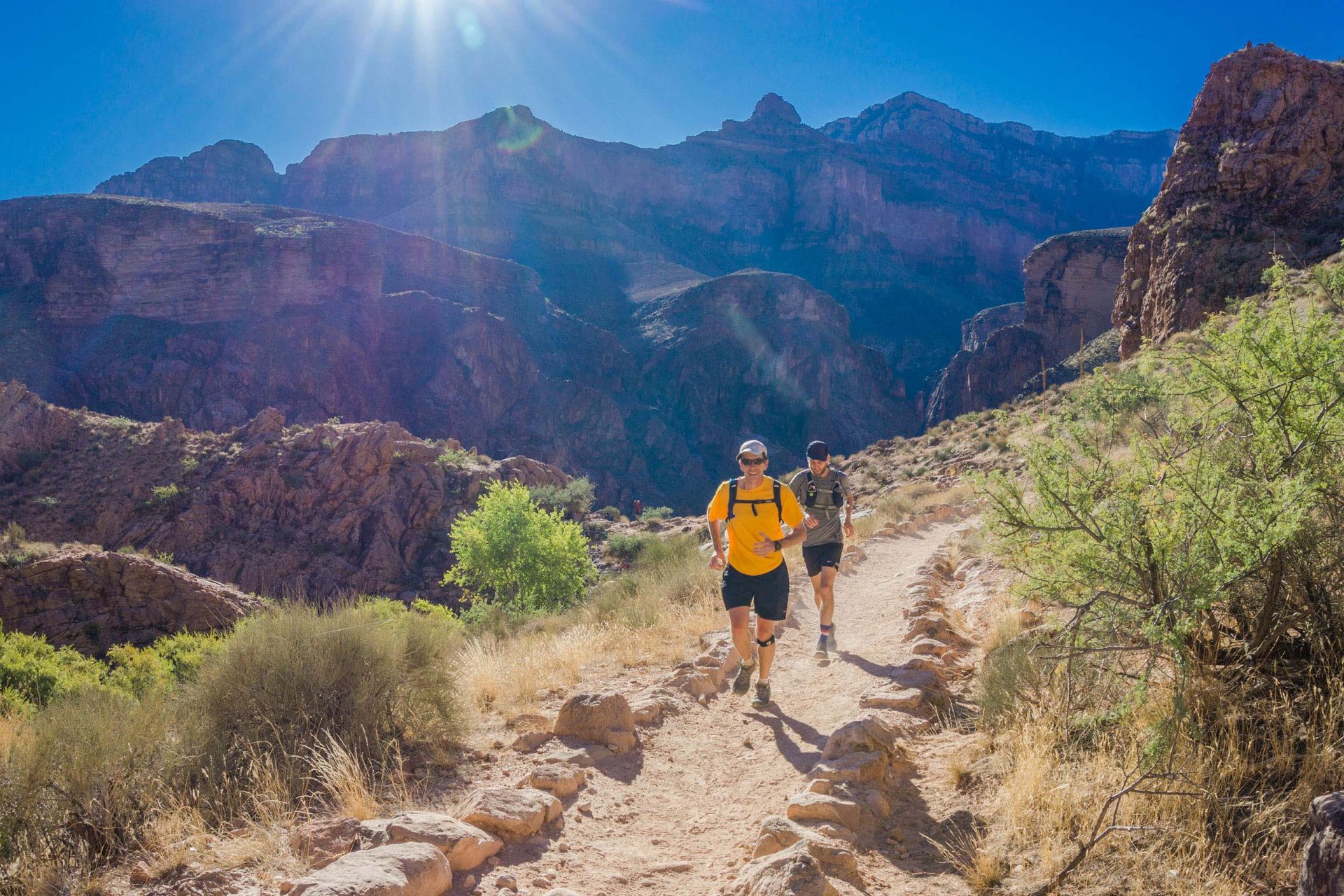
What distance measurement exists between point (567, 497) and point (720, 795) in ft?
95.4

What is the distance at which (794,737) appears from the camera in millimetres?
5375

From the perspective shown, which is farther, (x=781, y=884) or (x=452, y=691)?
(x=452, y=691)

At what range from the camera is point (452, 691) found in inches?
214

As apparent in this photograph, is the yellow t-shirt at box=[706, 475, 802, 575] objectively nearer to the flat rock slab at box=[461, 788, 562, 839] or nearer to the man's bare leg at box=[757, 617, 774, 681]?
the man's bare leg at box=[757, 617, 774, 681]

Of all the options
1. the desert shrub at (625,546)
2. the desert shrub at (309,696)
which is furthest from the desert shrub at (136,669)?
the desert shrub at (625,546)

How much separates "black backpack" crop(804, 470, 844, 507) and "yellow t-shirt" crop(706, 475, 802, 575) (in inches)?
68.8

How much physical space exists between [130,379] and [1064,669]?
7916 centimetres

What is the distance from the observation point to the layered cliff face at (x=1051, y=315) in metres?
69.3

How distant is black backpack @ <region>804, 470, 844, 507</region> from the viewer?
24.5 ft

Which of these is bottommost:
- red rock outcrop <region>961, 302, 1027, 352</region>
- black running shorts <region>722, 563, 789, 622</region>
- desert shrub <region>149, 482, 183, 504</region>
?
black running shorts <region>722, 563, 789, 622</region>

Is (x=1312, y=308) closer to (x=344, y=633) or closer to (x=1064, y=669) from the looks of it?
(x=1064, y=669)

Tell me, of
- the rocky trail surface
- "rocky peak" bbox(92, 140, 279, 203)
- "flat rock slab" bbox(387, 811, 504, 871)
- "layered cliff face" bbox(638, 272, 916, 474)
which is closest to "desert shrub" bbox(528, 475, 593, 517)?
the rocky trail surface

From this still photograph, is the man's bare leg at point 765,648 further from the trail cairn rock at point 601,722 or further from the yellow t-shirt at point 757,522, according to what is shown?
the trail cairn rock at point 601,722

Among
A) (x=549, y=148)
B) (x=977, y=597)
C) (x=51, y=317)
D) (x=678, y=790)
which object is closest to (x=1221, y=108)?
(x=977, y=597)
